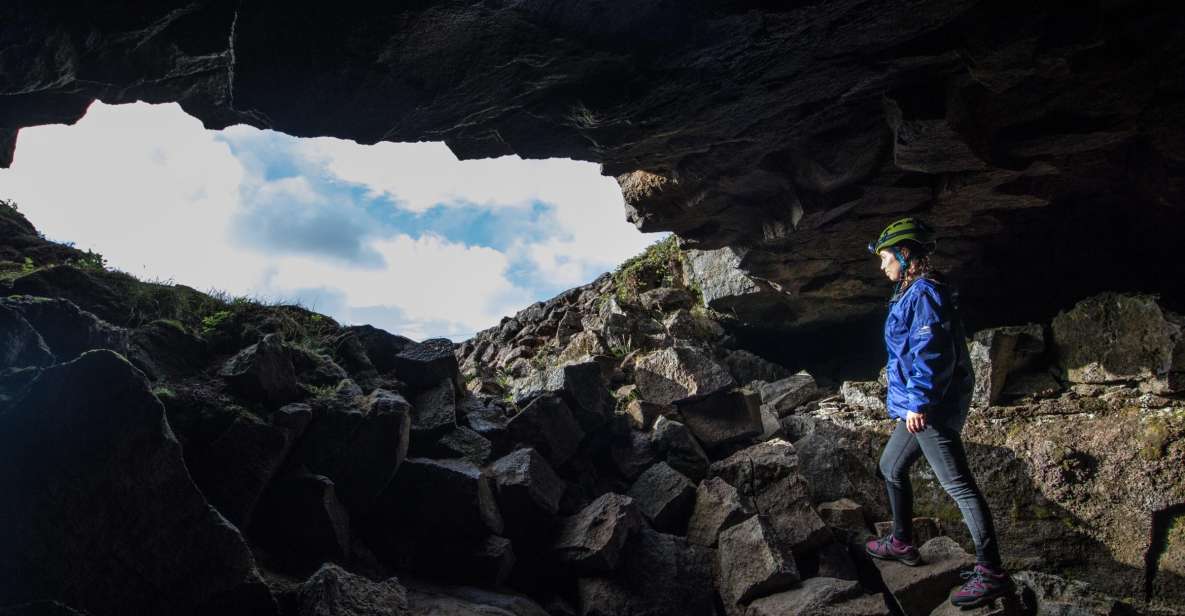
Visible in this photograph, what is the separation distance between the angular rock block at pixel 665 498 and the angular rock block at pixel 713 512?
0.13 m

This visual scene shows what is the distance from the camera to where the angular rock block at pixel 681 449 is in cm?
917

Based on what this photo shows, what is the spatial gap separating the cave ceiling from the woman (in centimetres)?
207

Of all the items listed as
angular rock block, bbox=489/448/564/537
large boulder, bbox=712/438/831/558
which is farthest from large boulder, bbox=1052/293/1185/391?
angular rock block, bbox=489/448/564/537

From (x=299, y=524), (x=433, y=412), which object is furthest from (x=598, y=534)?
(x=299, y=524)

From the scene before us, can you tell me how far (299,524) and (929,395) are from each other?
6.16 m

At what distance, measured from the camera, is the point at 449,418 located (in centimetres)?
788

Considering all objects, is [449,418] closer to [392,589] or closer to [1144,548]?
[392,589]

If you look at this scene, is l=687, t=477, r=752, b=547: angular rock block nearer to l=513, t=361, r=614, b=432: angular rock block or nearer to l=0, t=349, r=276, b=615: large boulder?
l=513, t=361, r=614, b=432: angular rock block

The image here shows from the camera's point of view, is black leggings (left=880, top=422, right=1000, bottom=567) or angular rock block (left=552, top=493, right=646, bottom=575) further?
angular rock block (left=552, top=493, right=646, bottom=575)

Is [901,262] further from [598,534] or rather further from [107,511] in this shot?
[107,511]

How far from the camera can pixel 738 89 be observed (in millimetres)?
7105

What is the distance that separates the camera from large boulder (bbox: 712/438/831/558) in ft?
24.6

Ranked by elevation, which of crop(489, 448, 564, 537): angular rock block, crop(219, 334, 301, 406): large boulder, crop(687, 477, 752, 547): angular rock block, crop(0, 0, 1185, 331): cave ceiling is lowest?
crop(687, 477, 752, 547): angular rock block

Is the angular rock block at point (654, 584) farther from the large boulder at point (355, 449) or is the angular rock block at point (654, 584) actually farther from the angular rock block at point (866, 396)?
the angular rock block at point (866, 396)
